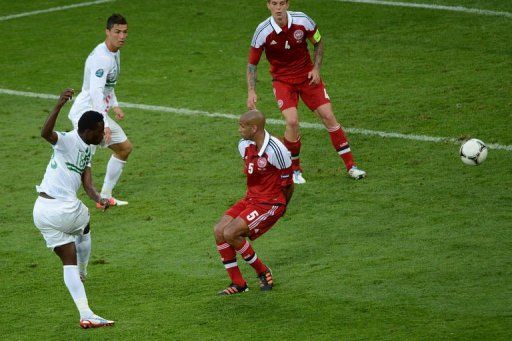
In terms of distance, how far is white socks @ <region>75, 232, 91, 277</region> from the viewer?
10.8 metres

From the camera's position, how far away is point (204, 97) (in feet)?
61.2

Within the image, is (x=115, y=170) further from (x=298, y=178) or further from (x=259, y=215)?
(x=259, y=215)

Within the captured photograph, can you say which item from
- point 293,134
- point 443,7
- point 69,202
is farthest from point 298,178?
point 443,7

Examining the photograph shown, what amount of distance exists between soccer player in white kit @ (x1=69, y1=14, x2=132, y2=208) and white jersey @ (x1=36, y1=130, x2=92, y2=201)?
122 inches

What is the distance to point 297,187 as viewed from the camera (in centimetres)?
1445

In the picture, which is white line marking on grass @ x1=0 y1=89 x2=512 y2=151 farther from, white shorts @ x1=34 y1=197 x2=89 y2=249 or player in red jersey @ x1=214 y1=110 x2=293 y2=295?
white shorts @ x1=34 y1=197 x2=89 y2=249

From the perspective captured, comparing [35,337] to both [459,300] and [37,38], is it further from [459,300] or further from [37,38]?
[37,38]

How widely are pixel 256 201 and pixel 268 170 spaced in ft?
1.09

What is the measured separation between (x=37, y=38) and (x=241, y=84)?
552 centimetres

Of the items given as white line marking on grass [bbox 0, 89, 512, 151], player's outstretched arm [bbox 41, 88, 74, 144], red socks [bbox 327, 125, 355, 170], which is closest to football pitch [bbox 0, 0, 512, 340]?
white line marking on grass [bbox 0, 89, 512, 151]

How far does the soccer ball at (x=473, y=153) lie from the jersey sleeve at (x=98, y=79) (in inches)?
177

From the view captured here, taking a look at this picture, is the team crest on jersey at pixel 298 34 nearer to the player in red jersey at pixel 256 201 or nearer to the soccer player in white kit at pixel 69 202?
the player in red jersey at pixel 256 201

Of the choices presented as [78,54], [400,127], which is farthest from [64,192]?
[78,54]

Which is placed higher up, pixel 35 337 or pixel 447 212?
pixel 447 212
